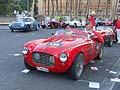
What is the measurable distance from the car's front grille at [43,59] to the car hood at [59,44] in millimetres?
100

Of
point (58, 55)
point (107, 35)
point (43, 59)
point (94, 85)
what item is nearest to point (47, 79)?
point (43, 59)

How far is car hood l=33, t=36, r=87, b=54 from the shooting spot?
23.8 feet

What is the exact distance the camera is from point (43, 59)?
23.8 ft

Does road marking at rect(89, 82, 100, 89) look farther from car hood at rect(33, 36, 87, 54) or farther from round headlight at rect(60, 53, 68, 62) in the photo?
car hood at rect(33, 36, 87, 54)

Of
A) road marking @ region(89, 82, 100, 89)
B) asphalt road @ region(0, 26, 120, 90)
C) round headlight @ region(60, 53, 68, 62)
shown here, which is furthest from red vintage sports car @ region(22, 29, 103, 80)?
road marking @ region(89, 82, 100, 89)

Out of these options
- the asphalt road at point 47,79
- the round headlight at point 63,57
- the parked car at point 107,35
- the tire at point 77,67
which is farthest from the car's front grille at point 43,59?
the parked car at point 107,35

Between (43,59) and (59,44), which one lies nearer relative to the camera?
(43,59)

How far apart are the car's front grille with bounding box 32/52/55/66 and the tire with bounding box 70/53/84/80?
1.66 ft

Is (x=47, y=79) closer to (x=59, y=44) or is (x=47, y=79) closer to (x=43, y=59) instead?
(x=43, y=59)

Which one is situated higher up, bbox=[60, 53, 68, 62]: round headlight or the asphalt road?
bbox=[60, 53, 68, 62]: round headlight

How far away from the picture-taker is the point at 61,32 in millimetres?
9117

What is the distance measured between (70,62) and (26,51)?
1190 mm

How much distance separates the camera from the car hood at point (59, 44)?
7262 mm

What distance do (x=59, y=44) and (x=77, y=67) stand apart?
0.75m
